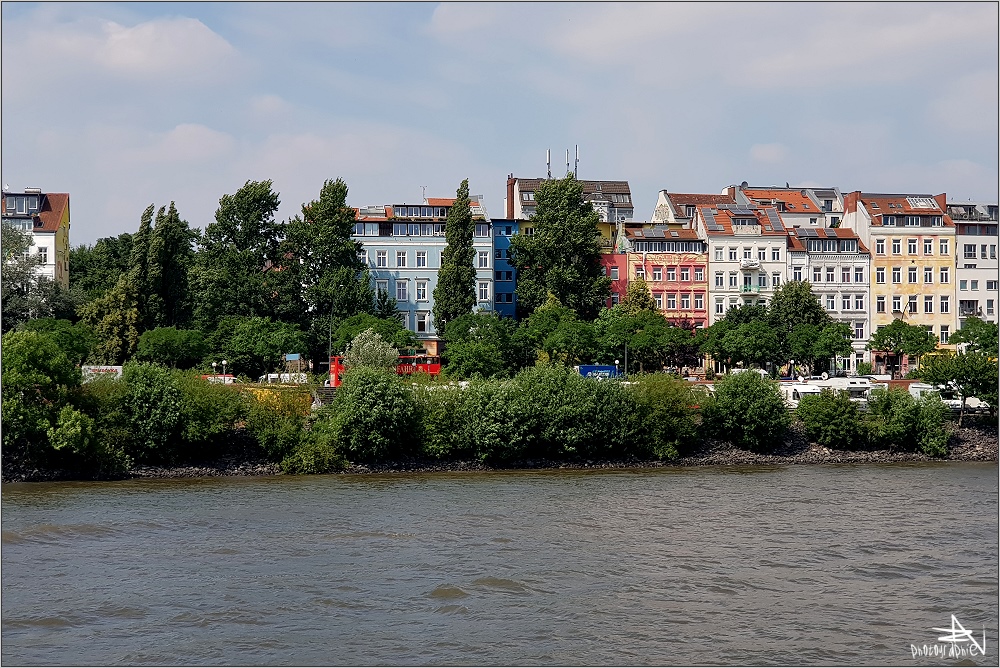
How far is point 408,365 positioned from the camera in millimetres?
59844

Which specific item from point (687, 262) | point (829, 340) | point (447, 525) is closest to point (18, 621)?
point (447, 525)

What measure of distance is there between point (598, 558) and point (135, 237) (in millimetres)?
45161

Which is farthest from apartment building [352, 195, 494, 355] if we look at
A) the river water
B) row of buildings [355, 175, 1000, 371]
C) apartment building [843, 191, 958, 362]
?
the river water

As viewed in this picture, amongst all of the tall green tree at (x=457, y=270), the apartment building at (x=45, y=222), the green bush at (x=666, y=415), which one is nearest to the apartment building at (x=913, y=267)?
the tall green tree at (x=457, y=270)

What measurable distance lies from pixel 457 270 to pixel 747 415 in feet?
91.9

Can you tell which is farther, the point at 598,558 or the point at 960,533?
the point at 960,533

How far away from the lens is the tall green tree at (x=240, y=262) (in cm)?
6538

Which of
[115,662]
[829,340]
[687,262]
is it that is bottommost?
[115,662]

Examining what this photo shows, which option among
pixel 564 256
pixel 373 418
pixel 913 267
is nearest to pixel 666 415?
pixel 373 418

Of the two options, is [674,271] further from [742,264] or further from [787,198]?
[787,198]

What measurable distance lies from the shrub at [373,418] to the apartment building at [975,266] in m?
49.2

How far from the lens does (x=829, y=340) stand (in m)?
65.1

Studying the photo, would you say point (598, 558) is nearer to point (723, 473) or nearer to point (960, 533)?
point (960, 533)

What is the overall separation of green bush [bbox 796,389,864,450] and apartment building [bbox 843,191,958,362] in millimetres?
32720
